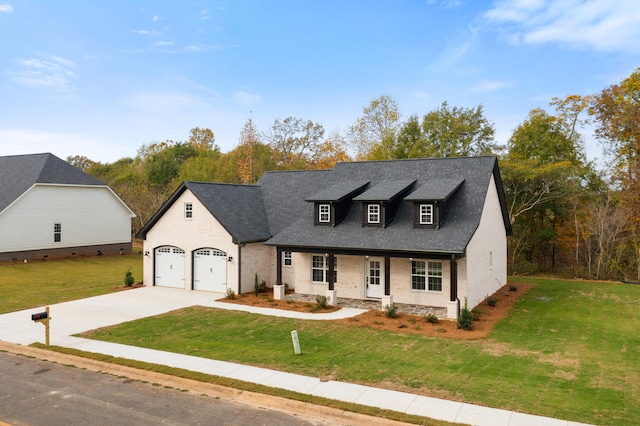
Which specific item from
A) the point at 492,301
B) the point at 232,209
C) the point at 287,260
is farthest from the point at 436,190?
the point at 232,209

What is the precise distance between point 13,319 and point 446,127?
36477mm

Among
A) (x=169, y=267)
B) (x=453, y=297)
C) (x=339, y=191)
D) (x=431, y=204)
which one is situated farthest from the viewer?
(x=169, y=267)

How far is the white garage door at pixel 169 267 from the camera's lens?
86.5ft

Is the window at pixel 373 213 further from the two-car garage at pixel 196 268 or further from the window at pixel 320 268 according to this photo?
the two-car garage at pixel 196 268

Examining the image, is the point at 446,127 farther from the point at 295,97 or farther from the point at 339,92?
the point at 295,97

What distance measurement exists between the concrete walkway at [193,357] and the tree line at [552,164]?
22.6m

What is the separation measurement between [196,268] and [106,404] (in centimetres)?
1567

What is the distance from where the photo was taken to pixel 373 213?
73.9ft

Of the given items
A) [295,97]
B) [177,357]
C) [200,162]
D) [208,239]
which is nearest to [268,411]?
[177,357]

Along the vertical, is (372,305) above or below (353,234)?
below

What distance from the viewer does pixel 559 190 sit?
35.6 meters

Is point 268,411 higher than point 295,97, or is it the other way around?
point 295,97

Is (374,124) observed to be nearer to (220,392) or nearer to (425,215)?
(425,215)

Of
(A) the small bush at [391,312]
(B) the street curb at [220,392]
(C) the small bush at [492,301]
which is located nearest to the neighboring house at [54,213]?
(B) the street curb at [220,392]
